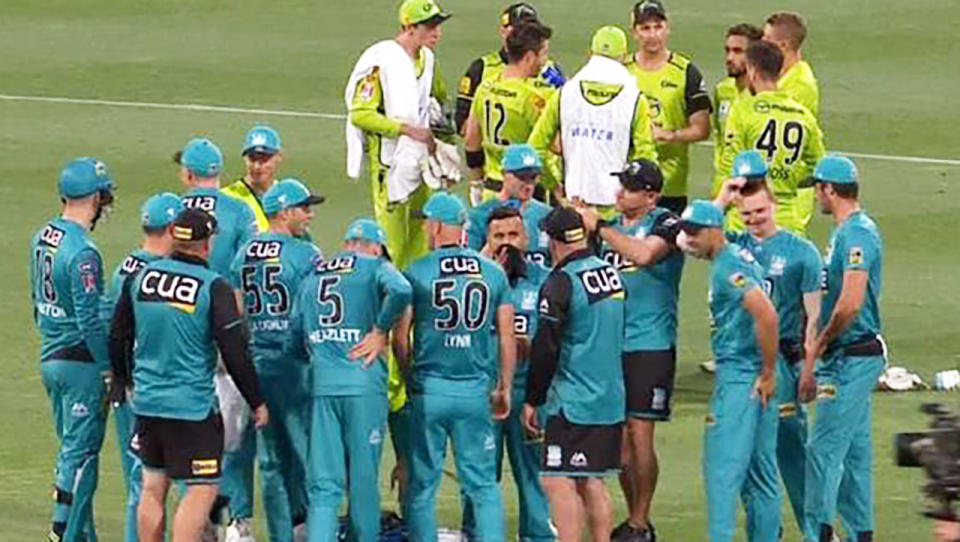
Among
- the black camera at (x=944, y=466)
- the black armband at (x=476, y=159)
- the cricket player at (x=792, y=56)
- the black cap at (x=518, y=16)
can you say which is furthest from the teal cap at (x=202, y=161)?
the black camera at (x=944, y=466)

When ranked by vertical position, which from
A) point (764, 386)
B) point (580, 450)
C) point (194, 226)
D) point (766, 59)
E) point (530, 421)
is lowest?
point (580, 450)

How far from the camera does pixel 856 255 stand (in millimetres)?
15508

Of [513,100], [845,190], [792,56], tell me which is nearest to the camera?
[845,190]

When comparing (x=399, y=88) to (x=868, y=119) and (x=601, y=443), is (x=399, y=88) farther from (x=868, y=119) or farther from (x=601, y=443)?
(x=868, y=119)

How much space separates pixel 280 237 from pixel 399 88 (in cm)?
337

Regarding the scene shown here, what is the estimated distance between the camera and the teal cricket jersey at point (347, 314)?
15062 millimetres

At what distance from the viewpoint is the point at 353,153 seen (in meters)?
19.1

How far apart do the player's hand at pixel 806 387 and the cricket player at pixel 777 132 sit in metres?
2.41

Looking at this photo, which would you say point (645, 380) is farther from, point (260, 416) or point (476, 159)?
point (476, 159)

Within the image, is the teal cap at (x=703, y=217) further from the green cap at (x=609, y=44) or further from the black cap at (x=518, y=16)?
the black cap at (x=518, y=16)

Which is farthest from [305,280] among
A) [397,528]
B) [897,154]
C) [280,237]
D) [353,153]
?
[897,154]

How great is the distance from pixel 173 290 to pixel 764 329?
3079 mm

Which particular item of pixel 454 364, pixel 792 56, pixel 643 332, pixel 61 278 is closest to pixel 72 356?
pixel 61 278

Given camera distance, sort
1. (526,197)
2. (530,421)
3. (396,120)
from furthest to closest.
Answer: (396,120)
(526,197)
(530,421)
